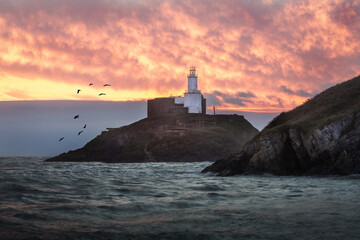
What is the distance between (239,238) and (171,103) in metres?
Result: 140

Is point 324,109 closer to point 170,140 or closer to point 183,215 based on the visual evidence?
point 183,215

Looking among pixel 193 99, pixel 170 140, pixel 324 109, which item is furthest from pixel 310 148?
pixel 193 99

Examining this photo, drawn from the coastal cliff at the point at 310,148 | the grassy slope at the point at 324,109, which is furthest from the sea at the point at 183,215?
the grassy slope at the point at 324,109

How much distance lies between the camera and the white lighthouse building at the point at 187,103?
146m

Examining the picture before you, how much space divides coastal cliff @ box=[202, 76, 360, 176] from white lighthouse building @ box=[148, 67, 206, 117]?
104 meters

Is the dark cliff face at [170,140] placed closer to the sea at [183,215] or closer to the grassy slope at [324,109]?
the grassy slope at [324,109]

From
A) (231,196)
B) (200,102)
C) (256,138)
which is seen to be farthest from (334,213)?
(200,102)

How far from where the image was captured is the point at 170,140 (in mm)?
118875

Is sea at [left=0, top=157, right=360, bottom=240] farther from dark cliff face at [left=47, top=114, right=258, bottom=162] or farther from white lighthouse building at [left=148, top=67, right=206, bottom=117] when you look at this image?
white lighthouse building at [left=148, top=67, right=206, bottom=117]

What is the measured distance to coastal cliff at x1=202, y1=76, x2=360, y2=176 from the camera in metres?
33.8

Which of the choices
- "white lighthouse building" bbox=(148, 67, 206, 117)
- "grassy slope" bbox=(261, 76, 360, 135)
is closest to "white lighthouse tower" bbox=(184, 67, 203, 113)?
"white lighthouse building" bbox=(148, 67, 206, 117)

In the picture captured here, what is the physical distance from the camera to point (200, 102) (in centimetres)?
14962

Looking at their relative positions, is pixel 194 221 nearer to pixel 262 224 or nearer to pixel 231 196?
pixel 262 224

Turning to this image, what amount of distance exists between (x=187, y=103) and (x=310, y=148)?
4465 inches
